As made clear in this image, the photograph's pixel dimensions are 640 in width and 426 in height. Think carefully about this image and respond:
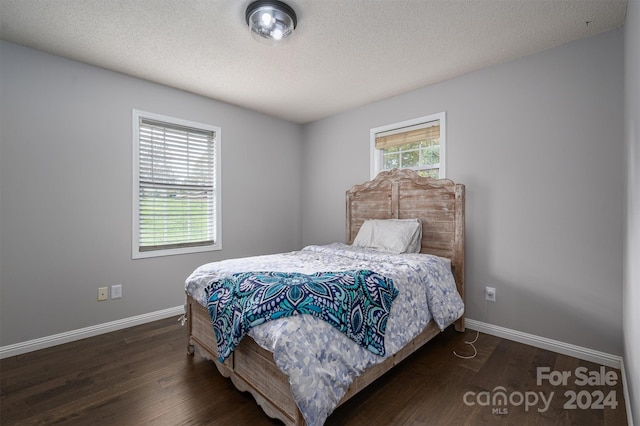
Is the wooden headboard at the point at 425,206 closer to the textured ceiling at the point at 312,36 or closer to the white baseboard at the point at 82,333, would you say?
the textured ceiling at the point at 312,36

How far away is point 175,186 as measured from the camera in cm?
330

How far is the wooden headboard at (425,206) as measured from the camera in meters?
2.79

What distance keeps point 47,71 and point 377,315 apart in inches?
130

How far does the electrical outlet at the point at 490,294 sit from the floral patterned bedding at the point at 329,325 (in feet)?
1.27

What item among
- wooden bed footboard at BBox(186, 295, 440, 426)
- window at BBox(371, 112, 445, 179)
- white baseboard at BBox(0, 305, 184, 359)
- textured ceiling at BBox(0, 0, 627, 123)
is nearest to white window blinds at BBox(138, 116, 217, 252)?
textured ceiling at BBox(0, 0, 627, 123)

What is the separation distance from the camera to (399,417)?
1635 millimetres

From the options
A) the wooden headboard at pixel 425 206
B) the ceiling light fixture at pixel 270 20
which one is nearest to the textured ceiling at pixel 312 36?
the ceiling light fixture at pixel 270 20

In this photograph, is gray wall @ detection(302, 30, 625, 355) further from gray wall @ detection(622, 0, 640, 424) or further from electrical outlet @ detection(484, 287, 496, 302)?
gray wall @ detection(622, 0, 640, 424)

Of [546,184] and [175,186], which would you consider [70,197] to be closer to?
[175,186]

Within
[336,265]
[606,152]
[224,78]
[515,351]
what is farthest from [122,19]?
[515,351]

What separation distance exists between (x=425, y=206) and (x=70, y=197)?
10.9 feet

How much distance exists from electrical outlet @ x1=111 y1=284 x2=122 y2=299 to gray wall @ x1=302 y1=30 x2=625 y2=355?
11.2 feet

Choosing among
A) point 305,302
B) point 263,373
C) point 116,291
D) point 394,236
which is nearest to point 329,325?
point 305,302

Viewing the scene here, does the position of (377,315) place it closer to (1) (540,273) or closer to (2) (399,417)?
(2) (399,417)
